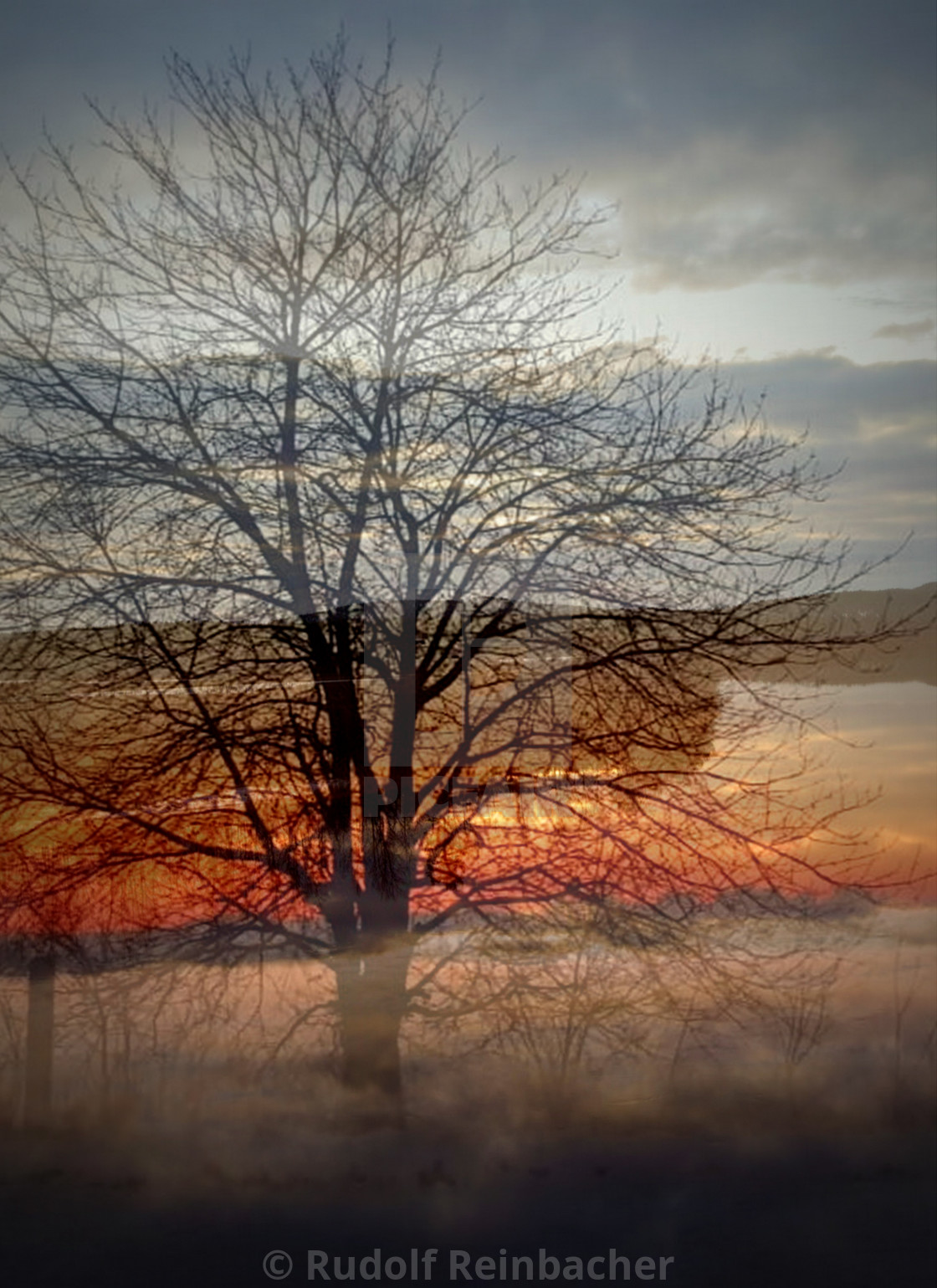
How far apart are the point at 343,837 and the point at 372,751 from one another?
20.4 inches

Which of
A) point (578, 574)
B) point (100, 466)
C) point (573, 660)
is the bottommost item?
point (573, 660)

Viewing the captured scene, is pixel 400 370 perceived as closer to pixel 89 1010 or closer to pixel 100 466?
pixel 100 466

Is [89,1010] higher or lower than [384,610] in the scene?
lower

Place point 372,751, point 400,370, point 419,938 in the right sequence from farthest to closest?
point 400,370 < point 372,751 < point 419,938

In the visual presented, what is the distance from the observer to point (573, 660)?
7699mm

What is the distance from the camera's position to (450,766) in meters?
7.44

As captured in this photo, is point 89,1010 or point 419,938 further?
point 419,938

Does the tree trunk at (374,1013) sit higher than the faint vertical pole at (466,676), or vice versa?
the faint vertical pole at (466,676)

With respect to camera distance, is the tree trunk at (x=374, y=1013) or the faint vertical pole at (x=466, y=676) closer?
the tree trunk at (x=374, y=1013)

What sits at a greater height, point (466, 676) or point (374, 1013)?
point (466, 676)

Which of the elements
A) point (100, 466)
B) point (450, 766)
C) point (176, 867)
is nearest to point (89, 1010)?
point (176, 867)

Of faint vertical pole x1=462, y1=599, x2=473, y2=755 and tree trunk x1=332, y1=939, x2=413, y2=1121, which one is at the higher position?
faint vertical pole x1=462, y1=599, x2=473, y2=755

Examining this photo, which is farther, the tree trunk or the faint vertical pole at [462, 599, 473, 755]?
the faint vertical pole at [462, 599, 473, 755]

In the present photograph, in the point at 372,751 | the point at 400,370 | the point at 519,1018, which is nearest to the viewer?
the point at 519,1018
